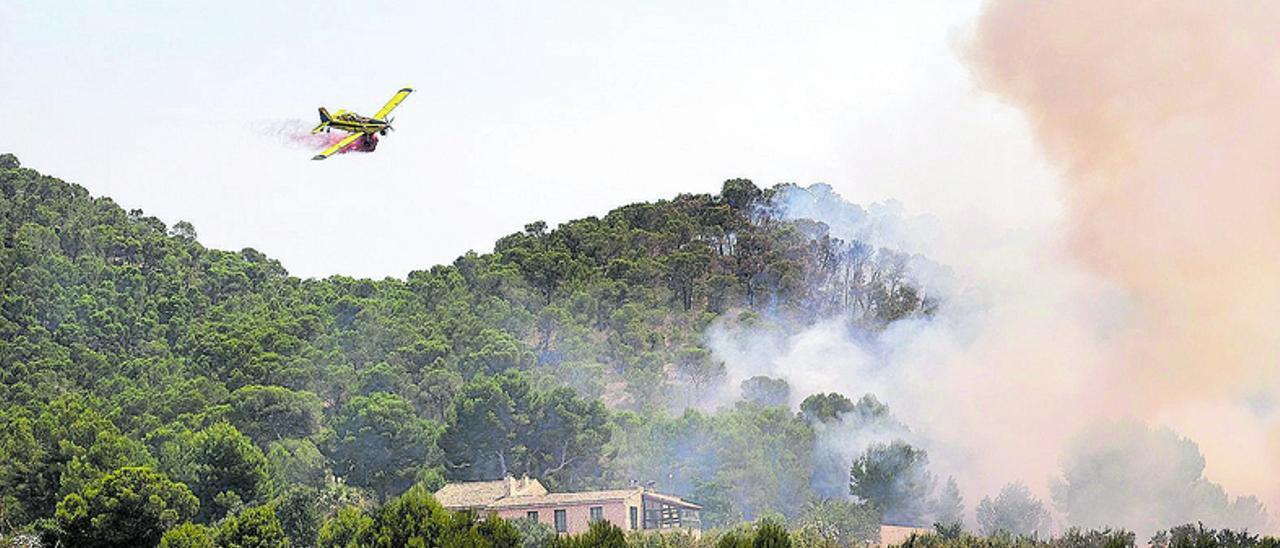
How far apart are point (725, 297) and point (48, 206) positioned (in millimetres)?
54422

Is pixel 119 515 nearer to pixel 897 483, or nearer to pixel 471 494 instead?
pixel 471 494

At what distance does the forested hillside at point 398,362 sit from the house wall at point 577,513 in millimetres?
9080

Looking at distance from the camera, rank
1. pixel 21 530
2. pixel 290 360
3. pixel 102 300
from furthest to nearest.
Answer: pixel 102 300, pixel 290 360, pixel 21 530

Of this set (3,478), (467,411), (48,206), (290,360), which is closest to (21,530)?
(3,478)

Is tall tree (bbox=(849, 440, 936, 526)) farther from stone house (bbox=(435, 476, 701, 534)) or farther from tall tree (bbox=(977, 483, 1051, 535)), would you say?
stone house (bbox=(435, 476, 701, 534))

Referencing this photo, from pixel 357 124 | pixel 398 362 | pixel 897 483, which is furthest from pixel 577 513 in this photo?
pixel 357 124

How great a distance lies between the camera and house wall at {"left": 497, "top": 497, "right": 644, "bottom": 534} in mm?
85938

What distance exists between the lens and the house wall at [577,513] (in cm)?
8594

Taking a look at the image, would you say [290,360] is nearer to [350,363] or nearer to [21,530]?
[350,363]

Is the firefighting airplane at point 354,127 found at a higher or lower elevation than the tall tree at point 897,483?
higher

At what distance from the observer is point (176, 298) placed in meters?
130

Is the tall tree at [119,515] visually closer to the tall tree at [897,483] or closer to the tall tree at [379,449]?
the tall tree at [379,449]

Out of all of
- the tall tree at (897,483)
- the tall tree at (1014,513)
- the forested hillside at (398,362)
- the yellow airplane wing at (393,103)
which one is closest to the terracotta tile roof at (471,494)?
the forested hillside at (398,362)

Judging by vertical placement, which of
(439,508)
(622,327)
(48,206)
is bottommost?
(439,508)
